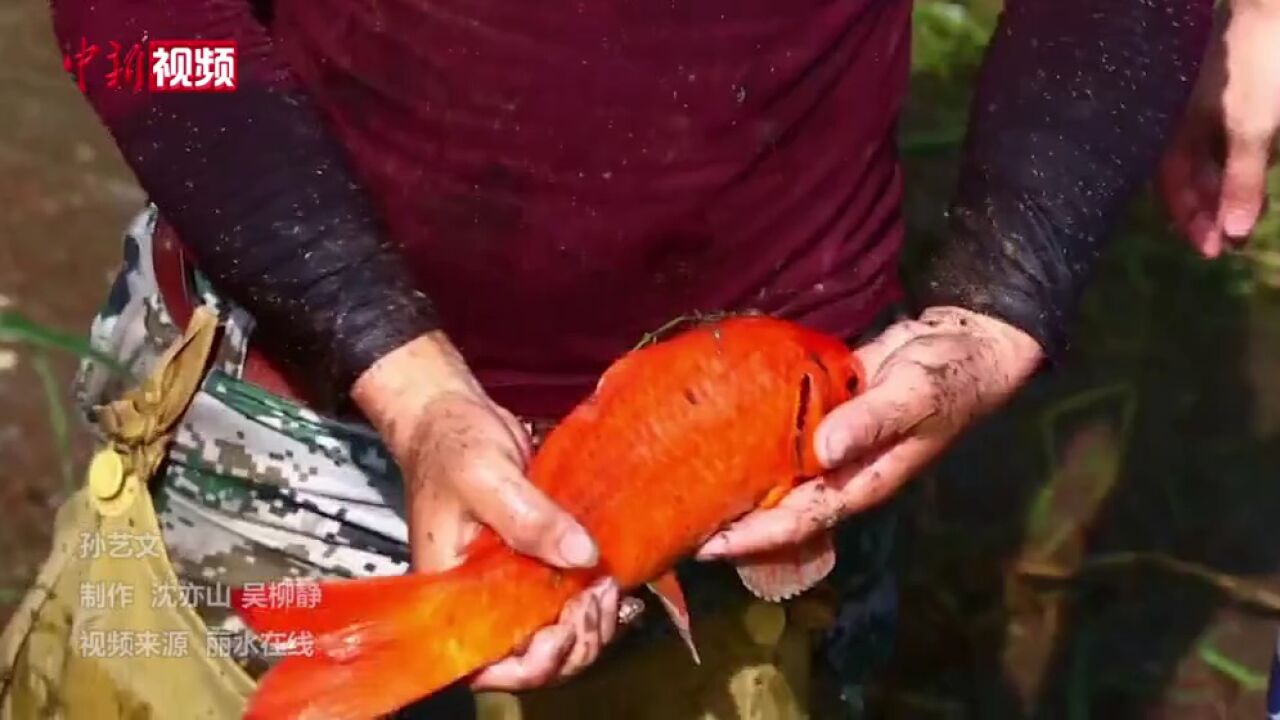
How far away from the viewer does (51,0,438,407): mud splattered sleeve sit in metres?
0.95

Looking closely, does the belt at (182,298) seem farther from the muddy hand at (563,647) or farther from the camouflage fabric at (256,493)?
the muddy hand at (563,647)

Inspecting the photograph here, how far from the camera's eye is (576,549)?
2.80 ft

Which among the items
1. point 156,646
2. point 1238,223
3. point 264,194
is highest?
point 264,194

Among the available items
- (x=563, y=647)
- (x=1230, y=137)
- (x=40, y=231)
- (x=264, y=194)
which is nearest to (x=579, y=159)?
(x=264, y=194)

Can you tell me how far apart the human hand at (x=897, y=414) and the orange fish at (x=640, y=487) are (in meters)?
0.01

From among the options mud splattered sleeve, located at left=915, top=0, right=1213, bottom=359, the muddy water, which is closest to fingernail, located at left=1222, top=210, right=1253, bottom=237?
mud splattered sleeve, located at left=915, top=0, right=1213, bottom=359

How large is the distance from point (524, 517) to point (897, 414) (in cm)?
23

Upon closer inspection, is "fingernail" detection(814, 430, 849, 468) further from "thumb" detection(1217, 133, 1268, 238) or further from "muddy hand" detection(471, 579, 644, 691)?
"thumb" detection(1217, 133, 1268, 238)

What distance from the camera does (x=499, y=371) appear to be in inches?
42.4

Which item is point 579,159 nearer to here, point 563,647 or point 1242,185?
point 563,647

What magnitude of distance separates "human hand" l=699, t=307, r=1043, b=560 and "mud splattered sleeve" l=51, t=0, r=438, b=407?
0.23 metres

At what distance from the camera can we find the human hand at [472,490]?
86 centimetres

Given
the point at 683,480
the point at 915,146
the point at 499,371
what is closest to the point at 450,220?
the point at 499,371

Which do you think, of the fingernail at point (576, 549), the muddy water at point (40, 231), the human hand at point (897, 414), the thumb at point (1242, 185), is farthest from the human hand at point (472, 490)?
the muddy water at point (40, 231)
